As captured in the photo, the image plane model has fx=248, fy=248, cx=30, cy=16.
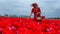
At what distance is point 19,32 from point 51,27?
1312 mm

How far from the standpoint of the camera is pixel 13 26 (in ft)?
24.8

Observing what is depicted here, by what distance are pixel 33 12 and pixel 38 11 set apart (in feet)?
1.49

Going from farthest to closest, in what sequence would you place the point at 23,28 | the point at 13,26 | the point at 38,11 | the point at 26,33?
the point at 38,11
the point at 13,26
the point at 23,28
the point at 26,33

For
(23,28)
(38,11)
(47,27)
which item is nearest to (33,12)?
(38,11)

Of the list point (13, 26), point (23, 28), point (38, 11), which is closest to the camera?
point (23, 28)

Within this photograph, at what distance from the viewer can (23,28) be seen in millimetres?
7086

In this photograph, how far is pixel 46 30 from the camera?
25.0 ft

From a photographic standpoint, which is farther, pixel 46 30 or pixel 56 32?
pixel 46 30

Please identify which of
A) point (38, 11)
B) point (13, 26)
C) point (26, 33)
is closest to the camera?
point (26, 33)

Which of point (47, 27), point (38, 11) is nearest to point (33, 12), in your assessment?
point (38, 11)

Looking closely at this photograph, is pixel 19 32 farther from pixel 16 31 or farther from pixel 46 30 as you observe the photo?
pixel 46 30

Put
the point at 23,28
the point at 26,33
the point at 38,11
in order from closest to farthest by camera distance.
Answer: the point at 26,33, the point at 23,28, the point at 38,11

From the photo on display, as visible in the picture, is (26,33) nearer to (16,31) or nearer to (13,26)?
(16,31)

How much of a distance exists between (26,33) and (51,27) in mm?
1352
